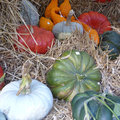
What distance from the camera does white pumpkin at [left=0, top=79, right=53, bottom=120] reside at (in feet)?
5.33

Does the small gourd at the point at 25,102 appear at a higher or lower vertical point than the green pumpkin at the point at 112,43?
lower

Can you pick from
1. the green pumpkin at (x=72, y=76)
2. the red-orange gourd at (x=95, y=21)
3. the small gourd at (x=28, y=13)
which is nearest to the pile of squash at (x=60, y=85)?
the green pumpkin at (x=72, y=76)

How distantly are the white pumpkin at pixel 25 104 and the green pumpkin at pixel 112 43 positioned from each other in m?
1.30

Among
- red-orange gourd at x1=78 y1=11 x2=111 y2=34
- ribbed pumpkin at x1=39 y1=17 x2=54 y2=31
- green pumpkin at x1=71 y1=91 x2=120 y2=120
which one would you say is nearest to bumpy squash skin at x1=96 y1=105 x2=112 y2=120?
green pumpkin at x1=71 y1=91 x2=120 y2=120

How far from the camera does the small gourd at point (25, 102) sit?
1627 millimetres

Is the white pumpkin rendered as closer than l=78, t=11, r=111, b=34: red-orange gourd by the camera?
Yes

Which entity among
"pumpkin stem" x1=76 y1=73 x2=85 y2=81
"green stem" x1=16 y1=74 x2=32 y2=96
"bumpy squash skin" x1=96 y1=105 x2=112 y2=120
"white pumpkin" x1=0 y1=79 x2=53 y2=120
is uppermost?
"green stem" x1=16 y1=74 x2=32 y2=96

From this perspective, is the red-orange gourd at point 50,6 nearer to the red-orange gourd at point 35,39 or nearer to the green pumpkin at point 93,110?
the red-orange gourd at point 35,39

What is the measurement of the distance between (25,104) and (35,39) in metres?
0.99

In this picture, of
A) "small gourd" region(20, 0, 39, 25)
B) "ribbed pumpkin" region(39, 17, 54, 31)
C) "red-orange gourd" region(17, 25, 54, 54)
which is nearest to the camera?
"red-orange gourd" region(17, 25, 54, 54)

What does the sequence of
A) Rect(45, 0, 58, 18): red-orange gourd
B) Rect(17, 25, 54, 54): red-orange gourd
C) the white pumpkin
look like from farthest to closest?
1. Rect(45, 0, 58, 18): red-orange gourd
2. Rect(17, 25, 54, 54): red-orange gourd
3. the white pumpkin

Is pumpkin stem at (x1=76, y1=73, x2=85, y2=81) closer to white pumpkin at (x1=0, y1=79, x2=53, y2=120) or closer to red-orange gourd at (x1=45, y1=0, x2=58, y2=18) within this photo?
white pumpkin at (x1=0, y1=79, x2=53, y2=120)

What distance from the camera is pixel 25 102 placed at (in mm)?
1646

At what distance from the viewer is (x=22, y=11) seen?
2883mm
